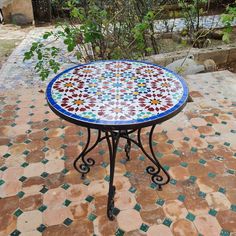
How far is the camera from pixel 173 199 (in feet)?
6.98

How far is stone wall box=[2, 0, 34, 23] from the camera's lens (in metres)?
6.71

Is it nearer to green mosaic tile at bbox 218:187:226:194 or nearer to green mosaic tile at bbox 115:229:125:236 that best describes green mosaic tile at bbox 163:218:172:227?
green mosaic tile at bbox 115:229:125:236

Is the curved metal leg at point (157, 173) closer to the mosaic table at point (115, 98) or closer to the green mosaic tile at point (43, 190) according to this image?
the mosaic table at point (115, 98)

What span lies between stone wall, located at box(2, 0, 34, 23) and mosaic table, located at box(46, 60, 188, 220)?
17.3 feet

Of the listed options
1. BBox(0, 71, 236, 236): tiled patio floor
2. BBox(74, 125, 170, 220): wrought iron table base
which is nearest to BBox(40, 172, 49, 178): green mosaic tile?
BBox(0, 71, 236, 236): tiled patio floor

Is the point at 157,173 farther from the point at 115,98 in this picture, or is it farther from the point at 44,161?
the point at 44,161

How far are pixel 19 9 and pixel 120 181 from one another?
6005 mm

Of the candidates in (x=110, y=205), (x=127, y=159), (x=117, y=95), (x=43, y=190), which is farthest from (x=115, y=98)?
(x=43, y=190)

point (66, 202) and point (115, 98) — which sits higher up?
point (115, 98)

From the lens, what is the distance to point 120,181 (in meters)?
2.30

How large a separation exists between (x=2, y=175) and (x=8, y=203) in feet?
1.11

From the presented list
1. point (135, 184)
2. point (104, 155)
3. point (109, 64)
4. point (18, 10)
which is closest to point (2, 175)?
point (104, 155)

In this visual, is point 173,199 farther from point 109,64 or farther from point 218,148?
point 109,64

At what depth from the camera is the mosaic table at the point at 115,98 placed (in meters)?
1.64
